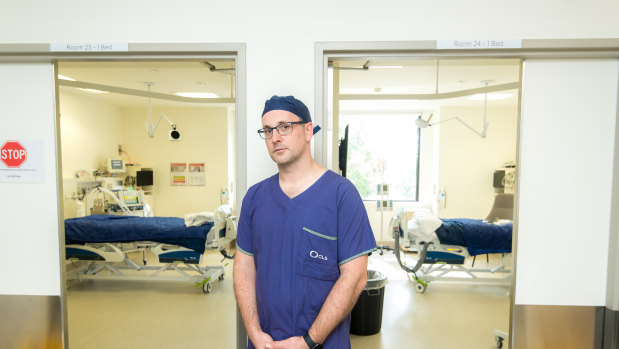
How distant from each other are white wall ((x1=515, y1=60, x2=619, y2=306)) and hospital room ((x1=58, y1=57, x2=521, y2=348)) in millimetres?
1012

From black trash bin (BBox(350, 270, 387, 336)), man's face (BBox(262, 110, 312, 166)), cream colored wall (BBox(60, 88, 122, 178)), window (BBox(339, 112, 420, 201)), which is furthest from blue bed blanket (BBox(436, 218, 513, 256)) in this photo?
cream colored wall (BBox(60, 88, 122, 178))

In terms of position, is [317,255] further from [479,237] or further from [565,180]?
[479,237]

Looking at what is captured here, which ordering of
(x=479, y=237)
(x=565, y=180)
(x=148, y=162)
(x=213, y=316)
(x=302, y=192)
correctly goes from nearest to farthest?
1. (x=302, y=192)
2. (x=565, y=180)
3. (x=213, y=316)
4. (x=479, y=237)
5. (x=148, y=162)

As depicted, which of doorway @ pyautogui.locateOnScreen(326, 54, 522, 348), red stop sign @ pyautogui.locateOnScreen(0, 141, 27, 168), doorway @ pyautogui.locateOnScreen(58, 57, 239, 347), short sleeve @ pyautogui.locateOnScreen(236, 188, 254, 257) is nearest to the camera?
short sleeve @ pyautogui.locateOnScreen(236, 188, 254, 257)

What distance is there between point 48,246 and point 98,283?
3.12 m

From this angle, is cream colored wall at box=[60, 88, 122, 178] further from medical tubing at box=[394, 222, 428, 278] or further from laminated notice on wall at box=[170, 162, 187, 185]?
medical tubing at box=[394, 222, 428, 278]

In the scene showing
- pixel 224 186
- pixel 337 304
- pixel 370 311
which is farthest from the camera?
pixel 224 186

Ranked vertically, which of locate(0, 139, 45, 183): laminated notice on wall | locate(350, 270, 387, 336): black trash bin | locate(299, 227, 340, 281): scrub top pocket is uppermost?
locate(0, 139, 45, 183): laminated notice on wall

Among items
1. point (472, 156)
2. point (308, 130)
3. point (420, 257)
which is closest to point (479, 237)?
point (420, 257)

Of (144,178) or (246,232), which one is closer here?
(246,232)

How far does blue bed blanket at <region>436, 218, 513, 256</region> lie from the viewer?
4000 mm

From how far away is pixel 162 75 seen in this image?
4.16m

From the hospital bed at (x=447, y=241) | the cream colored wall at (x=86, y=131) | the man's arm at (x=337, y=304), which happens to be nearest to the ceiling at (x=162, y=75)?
the cream colored wall at (x=86, y=131)

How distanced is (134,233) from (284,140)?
351cm
